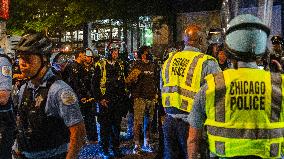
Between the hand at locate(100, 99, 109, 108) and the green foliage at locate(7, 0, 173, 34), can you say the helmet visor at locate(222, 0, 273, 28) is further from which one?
the hand at locate(100, 99, 109, 108)

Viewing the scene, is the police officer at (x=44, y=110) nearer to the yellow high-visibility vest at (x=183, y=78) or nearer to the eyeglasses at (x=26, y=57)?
the eyeglasses at (x=26, y=57)

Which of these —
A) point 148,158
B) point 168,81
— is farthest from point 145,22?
point 168,81

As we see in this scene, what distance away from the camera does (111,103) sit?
352 inches

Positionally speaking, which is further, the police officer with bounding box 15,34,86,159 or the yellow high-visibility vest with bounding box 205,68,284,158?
the police officer with bounding box 15,34,86,159

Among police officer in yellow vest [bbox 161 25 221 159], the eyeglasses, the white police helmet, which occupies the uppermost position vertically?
the white police helmet

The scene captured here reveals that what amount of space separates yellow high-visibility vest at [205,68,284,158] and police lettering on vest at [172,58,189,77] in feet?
7.72

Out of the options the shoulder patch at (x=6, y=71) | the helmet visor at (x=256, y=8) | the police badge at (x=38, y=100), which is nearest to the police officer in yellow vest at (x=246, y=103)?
the police badge at (x=38, y=100)

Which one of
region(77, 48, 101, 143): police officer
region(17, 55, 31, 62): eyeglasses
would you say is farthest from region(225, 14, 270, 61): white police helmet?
region(77, 48, 101, 143): police officer

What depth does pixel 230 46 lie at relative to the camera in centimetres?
303

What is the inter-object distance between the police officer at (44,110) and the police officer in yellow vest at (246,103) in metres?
1.07

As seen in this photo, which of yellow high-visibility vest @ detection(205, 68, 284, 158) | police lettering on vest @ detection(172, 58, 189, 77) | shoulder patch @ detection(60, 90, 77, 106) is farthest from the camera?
police lettering on vest @ detection(172, 58, 189, 77)

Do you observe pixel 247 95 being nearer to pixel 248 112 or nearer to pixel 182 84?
pixel 248 112

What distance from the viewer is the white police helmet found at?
297 centimetres

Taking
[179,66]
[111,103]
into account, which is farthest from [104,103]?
[179,66]
